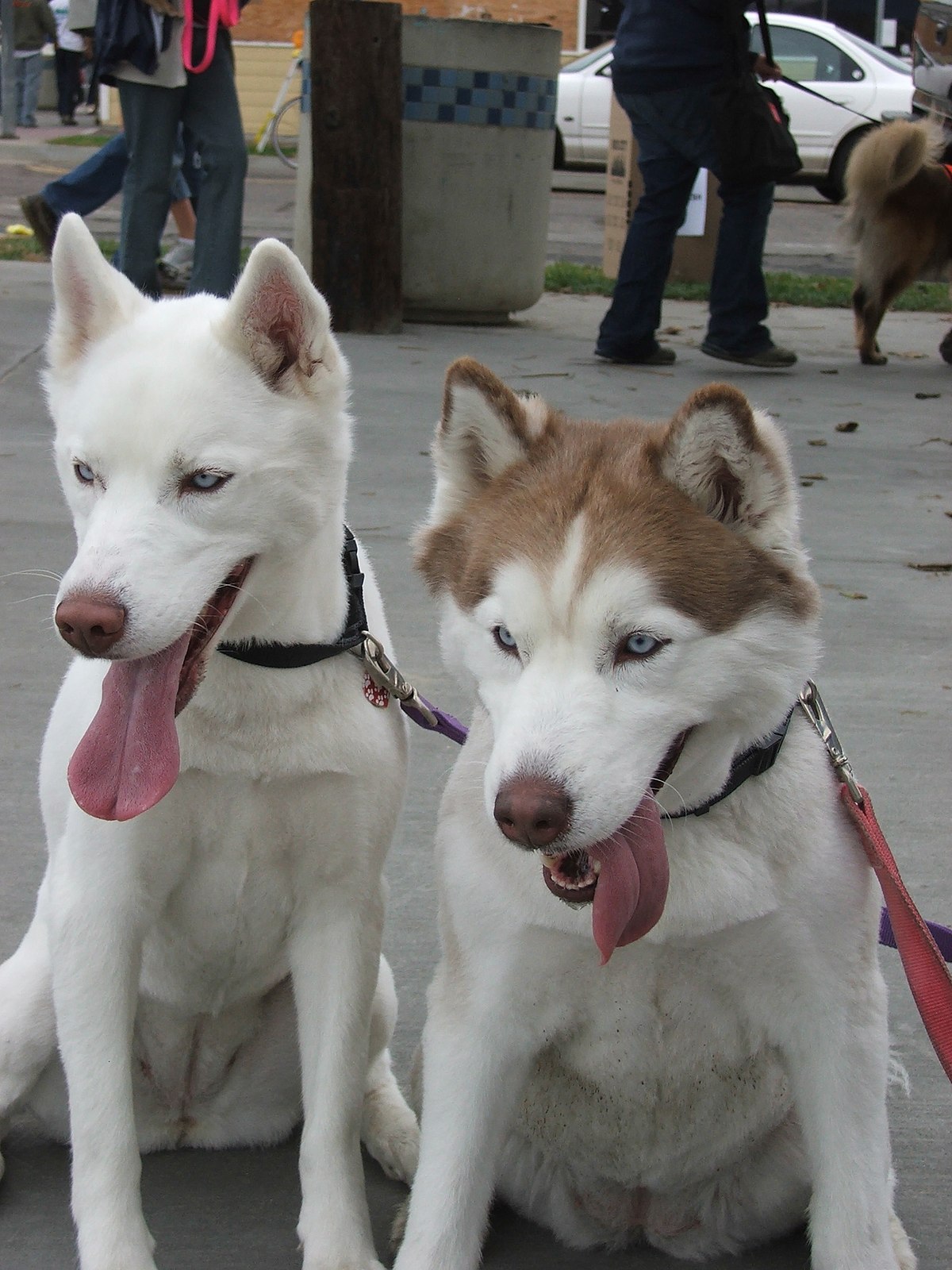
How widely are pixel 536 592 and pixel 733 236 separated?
6.98 m

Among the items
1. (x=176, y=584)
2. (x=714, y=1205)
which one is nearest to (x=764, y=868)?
(x=714, y=1205)

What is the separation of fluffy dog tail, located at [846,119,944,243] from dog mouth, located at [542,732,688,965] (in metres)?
8.45

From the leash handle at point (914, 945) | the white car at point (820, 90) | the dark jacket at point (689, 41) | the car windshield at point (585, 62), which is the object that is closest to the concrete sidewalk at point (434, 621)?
the leash handle at point (914, 945)

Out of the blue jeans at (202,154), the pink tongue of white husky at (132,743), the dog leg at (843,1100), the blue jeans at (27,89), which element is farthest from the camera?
the blue jeans at (27,89)

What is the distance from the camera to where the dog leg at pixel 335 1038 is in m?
2.56

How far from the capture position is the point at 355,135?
29.7 feet

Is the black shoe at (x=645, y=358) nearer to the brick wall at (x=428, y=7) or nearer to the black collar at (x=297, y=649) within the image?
the black collar at (x=297, y=649)

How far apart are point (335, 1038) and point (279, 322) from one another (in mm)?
1276

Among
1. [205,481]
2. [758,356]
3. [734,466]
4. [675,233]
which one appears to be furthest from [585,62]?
[734,466]

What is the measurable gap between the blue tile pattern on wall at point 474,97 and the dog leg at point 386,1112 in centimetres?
779

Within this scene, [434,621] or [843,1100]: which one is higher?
[843,1100]

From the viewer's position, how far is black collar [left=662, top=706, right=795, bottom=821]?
7.45 ft

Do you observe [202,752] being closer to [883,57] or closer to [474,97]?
[474,97]

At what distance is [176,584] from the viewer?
7.63 feet
